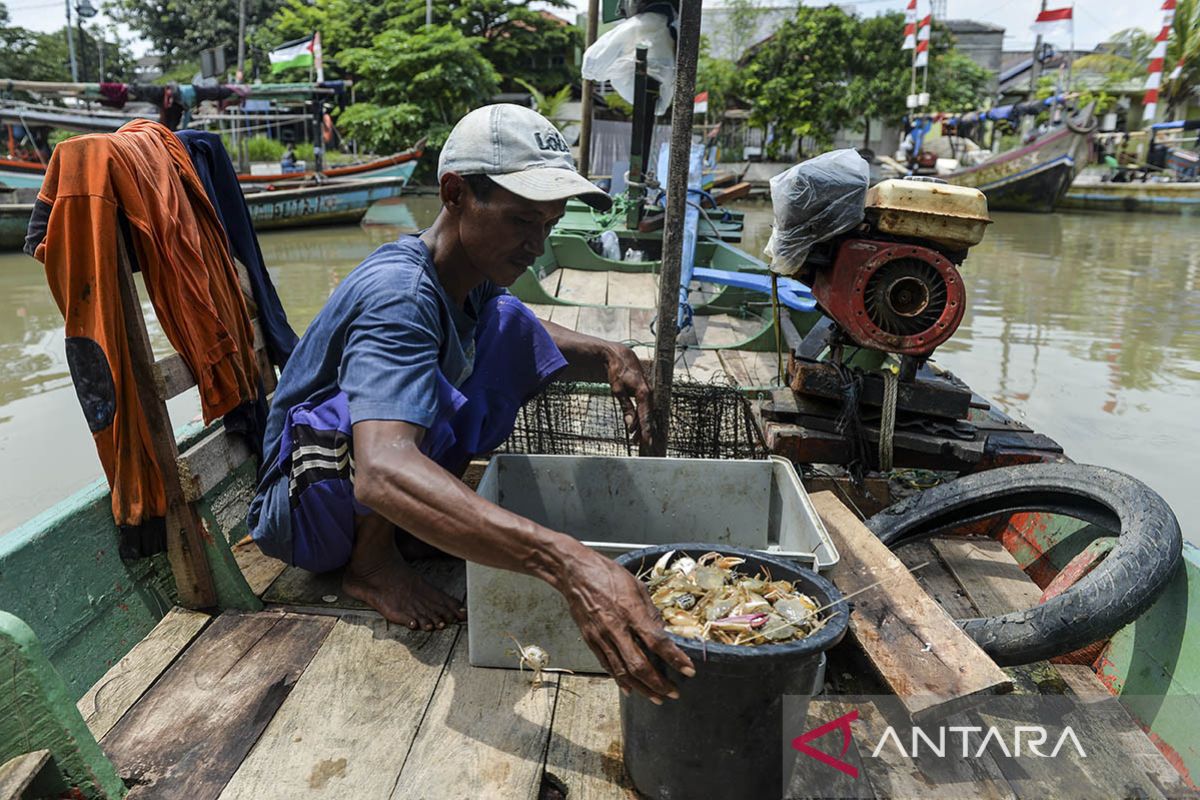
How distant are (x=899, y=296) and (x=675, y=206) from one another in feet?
2.69

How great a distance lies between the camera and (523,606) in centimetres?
170

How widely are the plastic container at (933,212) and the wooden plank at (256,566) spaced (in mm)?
2163

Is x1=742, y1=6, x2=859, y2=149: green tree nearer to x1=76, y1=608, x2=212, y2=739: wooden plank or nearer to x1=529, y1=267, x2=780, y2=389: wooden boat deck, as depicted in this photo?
x1=529, y1=267, x2=780, y2=389: wooden boat deck

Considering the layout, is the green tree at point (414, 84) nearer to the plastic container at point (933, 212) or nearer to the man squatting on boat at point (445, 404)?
the plastic container at point (933, 212)

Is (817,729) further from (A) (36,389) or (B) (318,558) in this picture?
(A) (36,389)

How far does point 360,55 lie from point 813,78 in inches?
571

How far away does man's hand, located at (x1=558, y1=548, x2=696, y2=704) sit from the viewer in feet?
3.89

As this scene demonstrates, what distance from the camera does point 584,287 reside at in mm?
6438

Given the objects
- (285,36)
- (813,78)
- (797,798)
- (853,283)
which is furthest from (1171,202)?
(285,36)

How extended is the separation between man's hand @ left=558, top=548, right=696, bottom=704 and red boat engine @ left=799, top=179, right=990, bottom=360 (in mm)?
1571

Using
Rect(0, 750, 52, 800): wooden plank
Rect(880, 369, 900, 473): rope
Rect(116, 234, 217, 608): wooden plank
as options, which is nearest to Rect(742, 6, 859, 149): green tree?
Rect(880, 369, 900, 473): rope

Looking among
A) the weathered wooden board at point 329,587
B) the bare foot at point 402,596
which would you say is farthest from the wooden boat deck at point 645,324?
the bare foot at point 402,596

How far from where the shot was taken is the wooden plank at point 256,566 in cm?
213

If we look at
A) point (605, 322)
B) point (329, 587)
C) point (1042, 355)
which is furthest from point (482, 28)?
point (329, 587)
